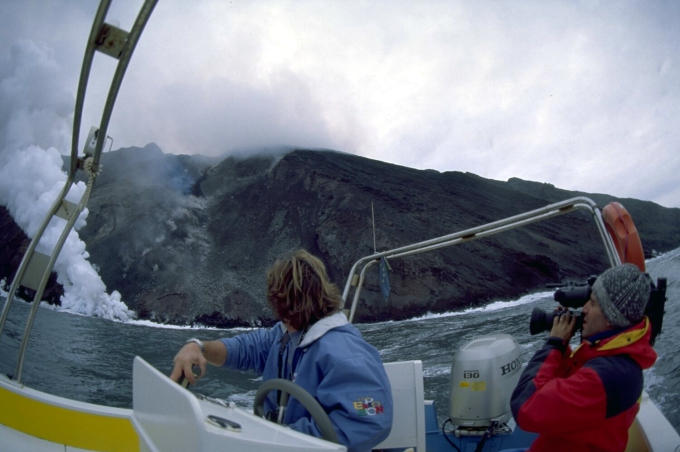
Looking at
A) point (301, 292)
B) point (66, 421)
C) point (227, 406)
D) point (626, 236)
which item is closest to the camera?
point (227, 406)

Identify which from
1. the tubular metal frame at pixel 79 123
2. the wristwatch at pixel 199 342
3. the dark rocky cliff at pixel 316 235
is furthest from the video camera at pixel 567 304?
the dark rocky cliff at pixel 316 235

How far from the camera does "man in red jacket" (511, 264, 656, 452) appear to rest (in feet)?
3.47

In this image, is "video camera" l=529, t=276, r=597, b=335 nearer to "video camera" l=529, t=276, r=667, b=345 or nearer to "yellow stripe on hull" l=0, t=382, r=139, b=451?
"video camera" l=529, t=276, r=667, b=345

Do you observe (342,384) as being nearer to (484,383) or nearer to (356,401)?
(356,401)

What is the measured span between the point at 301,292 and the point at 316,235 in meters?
46.7

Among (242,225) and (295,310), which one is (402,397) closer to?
(295,310)

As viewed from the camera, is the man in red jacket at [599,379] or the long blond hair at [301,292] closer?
the man in red jacket at [599,379]

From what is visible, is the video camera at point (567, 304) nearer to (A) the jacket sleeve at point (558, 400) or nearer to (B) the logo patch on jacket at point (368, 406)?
(A) the jacket sleeve at point (558, 400)

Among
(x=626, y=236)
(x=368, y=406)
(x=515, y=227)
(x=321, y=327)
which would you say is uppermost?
(x=515, y=227)

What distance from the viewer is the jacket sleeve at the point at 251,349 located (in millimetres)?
1527

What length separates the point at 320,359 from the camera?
1078 mm

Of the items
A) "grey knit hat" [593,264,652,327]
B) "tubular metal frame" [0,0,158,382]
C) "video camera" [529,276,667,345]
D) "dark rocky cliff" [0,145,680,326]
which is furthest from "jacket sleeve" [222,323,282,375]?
"dark rocky cliff" [0,145,680,326]

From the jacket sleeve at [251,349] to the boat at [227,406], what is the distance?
377 millimetres

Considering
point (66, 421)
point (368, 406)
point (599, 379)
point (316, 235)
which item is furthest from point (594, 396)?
point (316, 235)
